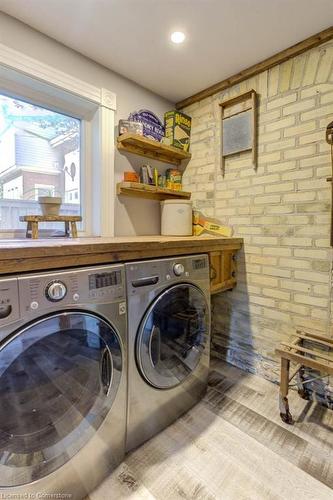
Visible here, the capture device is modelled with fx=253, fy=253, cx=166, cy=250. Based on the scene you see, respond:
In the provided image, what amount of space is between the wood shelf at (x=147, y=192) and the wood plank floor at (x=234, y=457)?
5.11ft

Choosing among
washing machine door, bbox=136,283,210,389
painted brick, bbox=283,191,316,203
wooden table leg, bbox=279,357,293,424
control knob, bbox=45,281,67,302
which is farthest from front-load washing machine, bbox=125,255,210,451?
painted brick, bbox=283,191,316,203

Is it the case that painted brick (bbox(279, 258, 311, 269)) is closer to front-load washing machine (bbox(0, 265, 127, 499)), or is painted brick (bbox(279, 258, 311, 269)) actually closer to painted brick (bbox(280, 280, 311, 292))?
painted brick (bbox(280, 280, 311, 292))

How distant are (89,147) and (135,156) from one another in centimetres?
37

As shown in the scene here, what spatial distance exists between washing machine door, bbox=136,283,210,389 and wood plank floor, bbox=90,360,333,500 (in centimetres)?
29

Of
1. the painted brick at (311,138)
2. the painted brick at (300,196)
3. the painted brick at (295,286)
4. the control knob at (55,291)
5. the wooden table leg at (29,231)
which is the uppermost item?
the painted brick at (311,138)

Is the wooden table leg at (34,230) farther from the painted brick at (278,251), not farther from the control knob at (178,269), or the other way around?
→ the painted brick at (278,251)

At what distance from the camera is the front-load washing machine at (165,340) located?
1176 mm

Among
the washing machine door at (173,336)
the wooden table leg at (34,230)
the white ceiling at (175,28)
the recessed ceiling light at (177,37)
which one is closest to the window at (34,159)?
the wooden table leg at (34,230)

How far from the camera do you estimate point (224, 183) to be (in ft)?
6.82

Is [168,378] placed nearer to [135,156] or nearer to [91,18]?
[135,156]

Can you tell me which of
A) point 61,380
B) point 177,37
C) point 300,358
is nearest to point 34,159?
point 177,37

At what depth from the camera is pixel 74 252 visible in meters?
0.96

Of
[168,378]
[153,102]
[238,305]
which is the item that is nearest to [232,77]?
→ [153,102]

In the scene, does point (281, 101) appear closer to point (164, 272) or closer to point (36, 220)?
point (164, 272)
